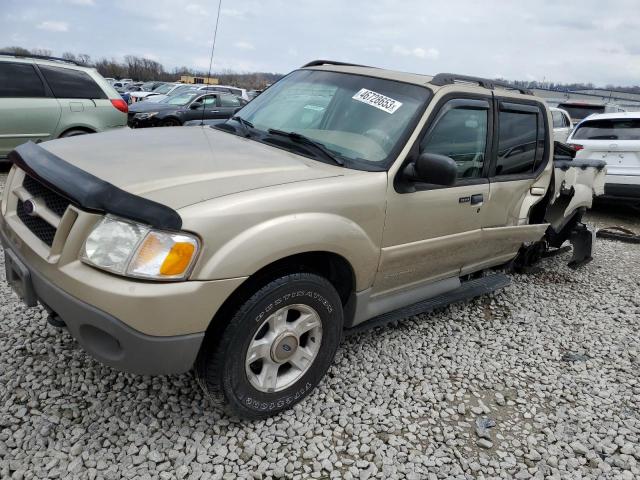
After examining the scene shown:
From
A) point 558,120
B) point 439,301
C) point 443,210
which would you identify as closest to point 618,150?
point 558,120

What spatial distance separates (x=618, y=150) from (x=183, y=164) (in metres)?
7.16

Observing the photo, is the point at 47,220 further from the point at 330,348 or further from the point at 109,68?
the point at 109,68

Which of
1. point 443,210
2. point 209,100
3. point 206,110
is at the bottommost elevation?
point 206,110

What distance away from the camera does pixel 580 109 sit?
14094mm

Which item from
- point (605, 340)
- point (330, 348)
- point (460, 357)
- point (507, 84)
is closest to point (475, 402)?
point (460, 357)

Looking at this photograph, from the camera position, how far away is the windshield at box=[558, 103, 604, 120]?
13664 mm

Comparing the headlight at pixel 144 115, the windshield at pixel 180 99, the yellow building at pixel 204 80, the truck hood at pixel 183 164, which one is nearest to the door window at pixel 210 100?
the yellow building at pixel 204 80

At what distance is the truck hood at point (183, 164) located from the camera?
2.16m

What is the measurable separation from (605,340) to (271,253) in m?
3.21

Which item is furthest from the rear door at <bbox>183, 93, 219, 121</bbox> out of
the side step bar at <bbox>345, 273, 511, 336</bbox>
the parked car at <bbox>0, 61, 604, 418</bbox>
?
the side step bar at <bbox>345, 273, 511, 336</bbox>

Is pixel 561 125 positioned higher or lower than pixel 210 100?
higher

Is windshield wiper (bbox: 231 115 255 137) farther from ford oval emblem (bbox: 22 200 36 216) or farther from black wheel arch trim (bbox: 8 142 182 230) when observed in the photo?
ford oval emblem (bbox: 22 200 36 216)

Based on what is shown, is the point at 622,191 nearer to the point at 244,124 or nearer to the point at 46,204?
the point at 244,124

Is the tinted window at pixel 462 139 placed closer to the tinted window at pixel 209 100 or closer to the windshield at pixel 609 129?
the windshield at pixel 609 129
